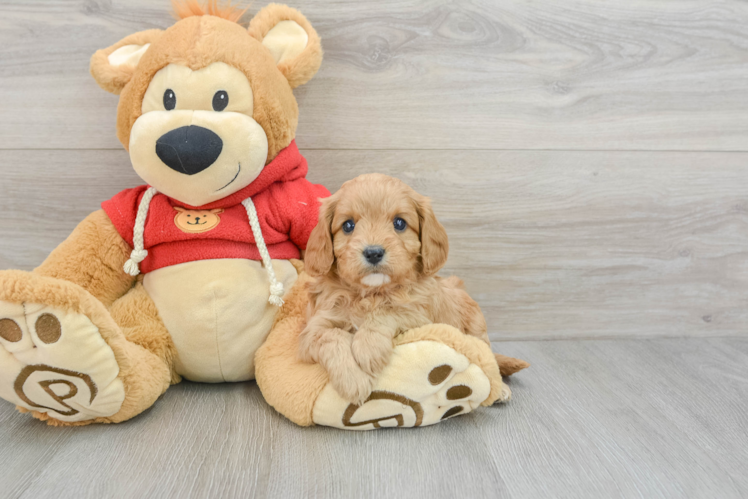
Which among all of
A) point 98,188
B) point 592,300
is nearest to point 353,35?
point 98,188

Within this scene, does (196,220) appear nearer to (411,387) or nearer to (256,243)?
(256,243)

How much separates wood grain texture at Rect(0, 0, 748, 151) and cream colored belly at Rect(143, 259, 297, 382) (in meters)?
0.47

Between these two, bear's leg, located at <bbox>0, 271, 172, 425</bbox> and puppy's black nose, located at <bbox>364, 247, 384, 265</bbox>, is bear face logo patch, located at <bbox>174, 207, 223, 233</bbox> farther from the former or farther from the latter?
puppy's black nose, located at <bbox>364, 247, 384, 265</bbox>

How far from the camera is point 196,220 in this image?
1219mm

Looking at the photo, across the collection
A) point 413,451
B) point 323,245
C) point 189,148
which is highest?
point 189,148

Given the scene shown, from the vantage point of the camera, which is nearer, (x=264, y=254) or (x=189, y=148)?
(x=189, y=148)

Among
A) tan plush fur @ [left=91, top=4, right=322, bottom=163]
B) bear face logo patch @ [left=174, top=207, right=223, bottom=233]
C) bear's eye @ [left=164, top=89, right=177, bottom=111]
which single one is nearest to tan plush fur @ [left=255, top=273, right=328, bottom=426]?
bear face logo patch @ [left=174, top=207, right=223, bottom=233]

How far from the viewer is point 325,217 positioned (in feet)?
3.56

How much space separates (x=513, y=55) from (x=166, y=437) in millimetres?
1302

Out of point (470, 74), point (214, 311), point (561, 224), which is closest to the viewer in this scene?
point (214, 311)

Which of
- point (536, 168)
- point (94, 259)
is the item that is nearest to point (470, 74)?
point (536, 168)

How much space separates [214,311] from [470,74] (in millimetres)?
941

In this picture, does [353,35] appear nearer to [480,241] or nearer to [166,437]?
[480,241]

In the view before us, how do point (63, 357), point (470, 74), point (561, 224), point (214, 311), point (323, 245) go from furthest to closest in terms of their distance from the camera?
point (561, 224) → point (470, 74) → point (214, 311) → point (323, 245) → point (63, 357)
